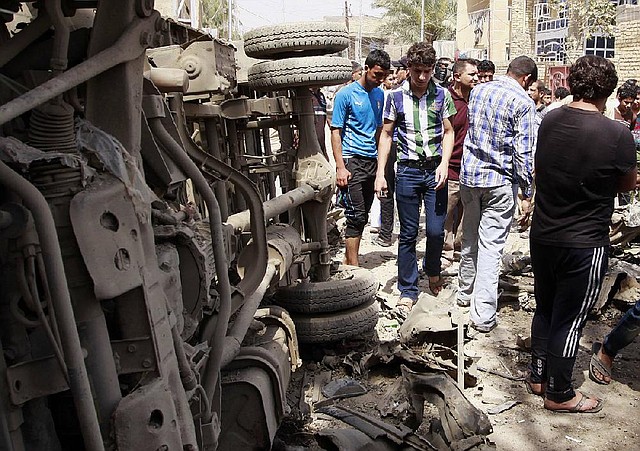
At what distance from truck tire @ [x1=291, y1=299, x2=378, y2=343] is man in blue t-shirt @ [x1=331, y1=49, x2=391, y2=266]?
1.99 meters

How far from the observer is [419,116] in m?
5.83

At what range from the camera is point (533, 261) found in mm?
4254

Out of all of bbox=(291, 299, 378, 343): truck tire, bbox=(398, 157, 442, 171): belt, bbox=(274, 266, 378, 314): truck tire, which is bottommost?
bbox=(291, 299, 378, 343): truck tire

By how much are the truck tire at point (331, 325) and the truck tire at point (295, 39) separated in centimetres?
172

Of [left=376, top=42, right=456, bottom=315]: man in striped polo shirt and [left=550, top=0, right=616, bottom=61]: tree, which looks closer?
[left=376, top=42, right=456, bottom=315]: man in striped polo shirt

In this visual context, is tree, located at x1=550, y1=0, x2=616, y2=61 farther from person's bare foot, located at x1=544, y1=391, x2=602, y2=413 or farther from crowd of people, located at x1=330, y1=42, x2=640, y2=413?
person's bare foot, located at x1=544, y1=391, x2=602, y2=413

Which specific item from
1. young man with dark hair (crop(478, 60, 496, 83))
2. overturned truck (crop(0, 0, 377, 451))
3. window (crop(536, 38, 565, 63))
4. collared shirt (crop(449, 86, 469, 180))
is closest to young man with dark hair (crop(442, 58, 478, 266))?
collared shirt (crop(449, 86, 469, 180))

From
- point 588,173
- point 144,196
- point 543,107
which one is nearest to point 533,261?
point 588,173

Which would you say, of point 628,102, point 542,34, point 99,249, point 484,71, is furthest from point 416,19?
point 99,249

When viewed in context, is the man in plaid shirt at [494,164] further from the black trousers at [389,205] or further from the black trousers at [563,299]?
the black trousers at [389,205]

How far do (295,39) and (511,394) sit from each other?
2685 mm

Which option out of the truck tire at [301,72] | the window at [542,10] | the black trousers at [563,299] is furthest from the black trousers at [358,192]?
the window at [542,10]

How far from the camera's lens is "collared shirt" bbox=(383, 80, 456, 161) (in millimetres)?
5828

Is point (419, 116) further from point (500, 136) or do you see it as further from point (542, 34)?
point (542, 34)
